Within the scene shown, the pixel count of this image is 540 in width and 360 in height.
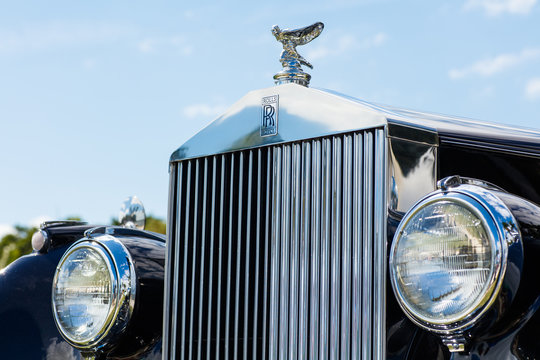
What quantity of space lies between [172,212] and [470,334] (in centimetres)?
122

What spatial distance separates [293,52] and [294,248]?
0.76 meters

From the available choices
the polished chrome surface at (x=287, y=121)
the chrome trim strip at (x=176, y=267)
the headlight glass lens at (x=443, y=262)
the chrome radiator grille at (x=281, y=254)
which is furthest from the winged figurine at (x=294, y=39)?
the headlight glass lens at (x=443, y=262)

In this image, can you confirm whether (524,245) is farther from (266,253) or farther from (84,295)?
(84,295)

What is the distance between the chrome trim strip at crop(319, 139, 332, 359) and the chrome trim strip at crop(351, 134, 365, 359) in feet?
0.28

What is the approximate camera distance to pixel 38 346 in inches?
115

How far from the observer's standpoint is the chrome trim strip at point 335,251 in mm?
2018

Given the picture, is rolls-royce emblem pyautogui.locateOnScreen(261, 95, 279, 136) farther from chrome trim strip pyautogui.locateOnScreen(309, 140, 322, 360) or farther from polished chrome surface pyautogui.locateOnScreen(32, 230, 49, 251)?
polished chrome surface pyautogui.locateOnScreen(32, 230, 49, 251)

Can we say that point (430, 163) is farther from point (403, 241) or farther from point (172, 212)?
point (172, 212)

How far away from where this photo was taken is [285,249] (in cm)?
219

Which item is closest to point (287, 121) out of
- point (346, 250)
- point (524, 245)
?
point (346, 250)

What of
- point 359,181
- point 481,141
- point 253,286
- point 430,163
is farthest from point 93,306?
point 481,141

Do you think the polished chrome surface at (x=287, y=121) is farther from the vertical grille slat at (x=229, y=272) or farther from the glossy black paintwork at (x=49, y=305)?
the glossy black paintwork at (x=49, y=305)

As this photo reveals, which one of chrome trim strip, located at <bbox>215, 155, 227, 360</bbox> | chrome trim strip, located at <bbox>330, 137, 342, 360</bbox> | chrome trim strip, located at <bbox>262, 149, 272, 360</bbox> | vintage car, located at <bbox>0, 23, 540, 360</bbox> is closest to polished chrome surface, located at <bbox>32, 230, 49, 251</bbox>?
vintage car, located at <bbox>0, 23, 540, 360</bbox>

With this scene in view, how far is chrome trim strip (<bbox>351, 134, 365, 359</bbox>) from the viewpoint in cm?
196
